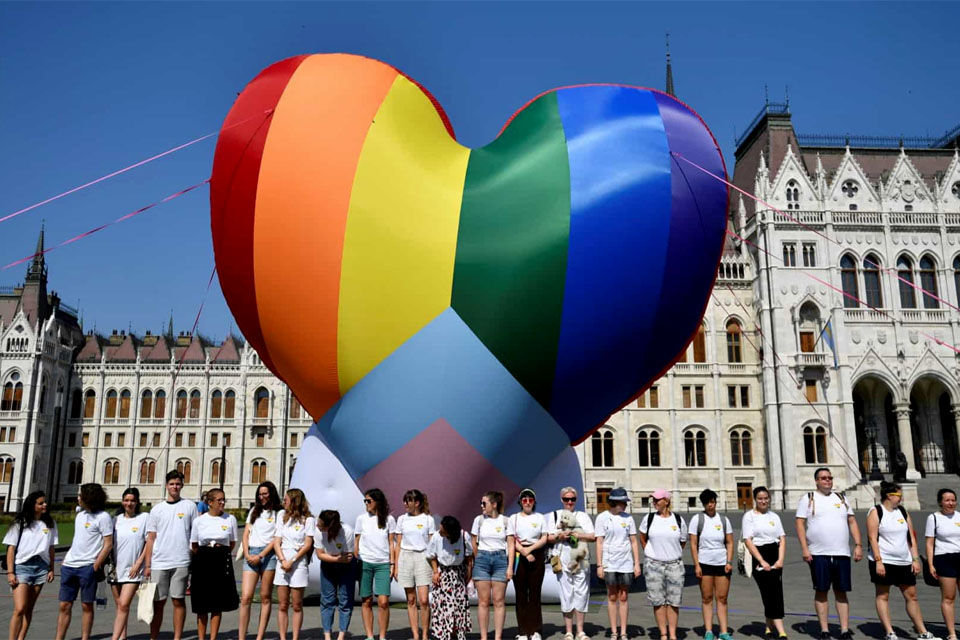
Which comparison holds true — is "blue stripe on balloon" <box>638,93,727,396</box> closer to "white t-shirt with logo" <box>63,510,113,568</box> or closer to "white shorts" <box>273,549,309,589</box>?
"white shorts" <box>273,549,309,589</box>

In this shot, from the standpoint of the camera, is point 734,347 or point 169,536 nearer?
point 169,536

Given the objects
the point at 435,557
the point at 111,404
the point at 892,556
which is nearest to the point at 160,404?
the point at 111,404

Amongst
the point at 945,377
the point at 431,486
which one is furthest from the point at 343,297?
the point at 945,377

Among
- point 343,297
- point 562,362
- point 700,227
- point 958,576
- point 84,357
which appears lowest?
point 958,576

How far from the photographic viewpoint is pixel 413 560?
7723 millimetres

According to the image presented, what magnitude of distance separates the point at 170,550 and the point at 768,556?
6.09 metres

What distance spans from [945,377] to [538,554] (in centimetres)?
3973

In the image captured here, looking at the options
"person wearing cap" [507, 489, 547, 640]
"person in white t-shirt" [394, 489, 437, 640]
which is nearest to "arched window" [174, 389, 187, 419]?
"person in white t-shirt" [394, 489, 437, 640]

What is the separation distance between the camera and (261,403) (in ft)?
173

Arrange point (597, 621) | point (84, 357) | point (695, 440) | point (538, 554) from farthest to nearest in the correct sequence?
point (84, 357) < point (695, 440) < point (597, 621) < point (538, 554)

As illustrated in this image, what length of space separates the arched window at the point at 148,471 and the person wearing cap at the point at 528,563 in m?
49.9

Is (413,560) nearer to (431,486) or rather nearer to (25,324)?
(431,486)

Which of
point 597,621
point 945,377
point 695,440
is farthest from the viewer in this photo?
point 695,440

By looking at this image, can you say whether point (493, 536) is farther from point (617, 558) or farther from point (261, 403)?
point (261, 403)
